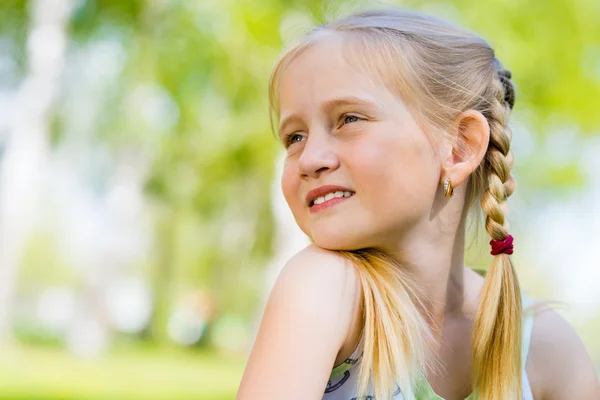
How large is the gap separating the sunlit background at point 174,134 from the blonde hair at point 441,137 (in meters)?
4.75

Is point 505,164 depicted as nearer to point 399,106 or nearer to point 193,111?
point 399,106

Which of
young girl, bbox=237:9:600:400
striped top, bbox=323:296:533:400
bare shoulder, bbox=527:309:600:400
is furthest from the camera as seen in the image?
bare shoulder, bbox=527:309:600:400

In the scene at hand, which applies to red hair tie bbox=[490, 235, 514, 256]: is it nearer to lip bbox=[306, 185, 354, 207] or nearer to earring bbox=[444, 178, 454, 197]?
earring bbox=[444, 178, 454, 197]

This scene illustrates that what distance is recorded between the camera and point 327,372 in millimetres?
1316

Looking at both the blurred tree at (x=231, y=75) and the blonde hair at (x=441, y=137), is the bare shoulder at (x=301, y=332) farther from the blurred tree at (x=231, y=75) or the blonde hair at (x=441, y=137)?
the blurred tree at (x=231, y=75)

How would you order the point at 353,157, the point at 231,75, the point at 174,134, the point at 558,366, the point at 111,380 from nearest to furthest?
1. the point at 353,157
2. the point at 558,366
3. the point at 111,380
4. the point at 231,75
5. the point at 174,134

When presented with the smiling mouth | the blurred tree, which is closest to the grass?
the blurred tree

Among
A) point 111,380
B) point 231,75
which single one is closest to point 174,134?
point 231,75

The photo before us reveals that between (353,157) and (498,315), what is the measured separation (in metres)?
0.50

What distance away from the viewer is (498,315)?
163 cm

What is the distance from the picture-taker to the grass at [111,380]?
6598 millimetres

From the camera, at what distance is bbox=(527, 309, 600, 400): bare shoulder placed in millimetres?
1787

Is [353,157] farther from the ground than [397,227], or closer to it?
farther from the ground

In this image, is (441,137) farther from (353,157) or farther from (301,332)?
(301,332)
